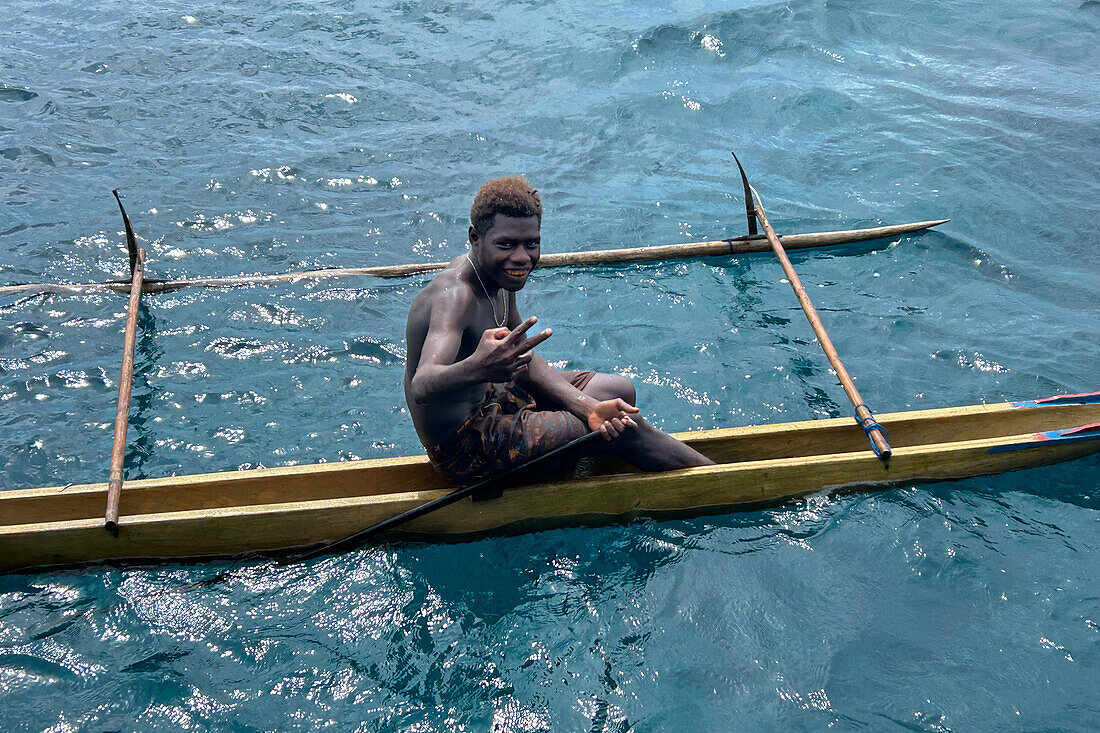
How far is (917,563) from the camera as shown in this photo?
434cm

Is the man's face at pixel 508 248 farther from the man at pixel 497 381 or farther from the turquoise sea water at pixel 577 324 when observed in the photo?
the turquoise sea water at pixel 577 324

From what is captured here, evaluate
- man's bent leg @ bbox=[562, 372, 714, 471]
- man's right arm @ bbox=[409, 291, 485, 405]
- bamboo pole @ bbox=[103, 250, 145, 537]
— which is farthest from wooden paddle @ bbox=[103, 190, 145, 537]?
man's bent leg @ bbox=[562, 372, 714, 471]

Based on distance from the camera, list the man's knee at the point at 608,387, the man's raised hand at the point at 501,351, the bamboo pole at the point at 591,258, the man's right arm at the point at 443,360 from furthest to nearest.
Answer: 1. the bamboo pole at the point at 591,258
2. the man's knee at the point at 608,387
3. the man's right arm at the point at 443,360
4. the man's raised hand at the point at 501,351

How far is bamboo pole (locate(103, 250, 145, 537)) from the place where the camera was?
4.04 meters

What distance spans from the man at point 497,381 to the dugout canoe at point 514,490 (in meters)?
0.21

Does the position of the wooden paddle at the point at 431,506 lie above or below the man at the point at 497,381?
below

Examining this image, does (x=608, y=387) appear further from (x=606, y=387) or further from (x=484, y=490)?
(x=484, y=490)

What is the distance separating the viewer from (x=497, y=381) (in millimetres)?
3480

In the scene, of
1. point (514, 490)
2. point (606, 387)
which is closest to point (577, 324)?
point (606, 387)

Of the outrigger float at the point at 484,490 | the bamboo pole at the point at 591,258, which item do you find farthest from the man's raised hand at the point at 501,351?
the bamboo pole at the point at 591,258

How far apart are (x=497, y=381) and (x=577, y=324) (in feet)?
10.1

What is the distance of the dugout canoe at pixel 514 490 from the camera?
162 inches

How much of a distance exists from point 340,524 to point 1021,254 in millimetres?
6230

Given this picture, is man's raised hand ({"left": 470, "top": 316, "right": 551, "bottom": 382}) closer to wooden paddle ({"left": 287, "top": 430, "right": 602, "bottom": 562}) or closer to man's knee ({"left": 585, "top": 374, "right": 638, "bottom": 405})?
wooden paddle ({"left": 287, "top": 430, "right": 602, "bottom": 562})
